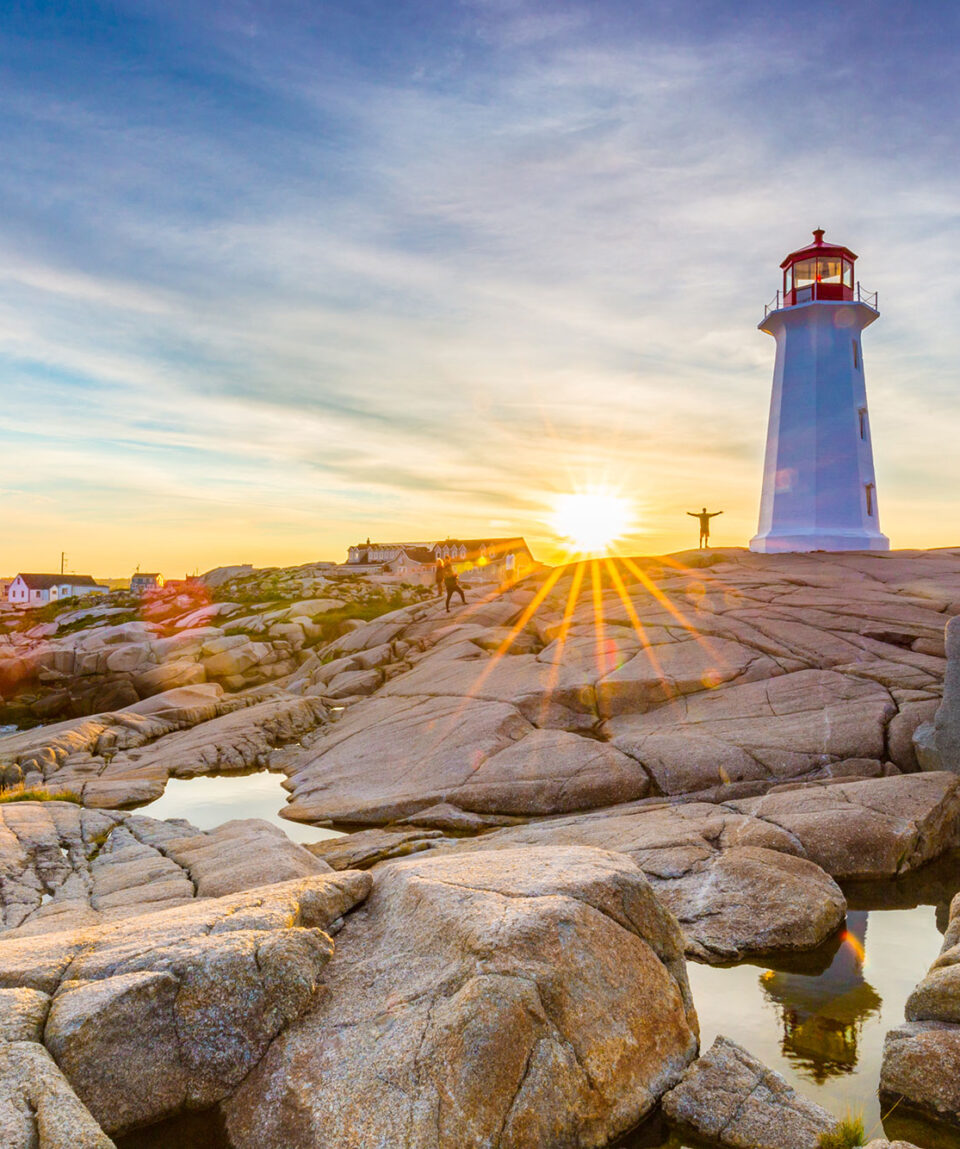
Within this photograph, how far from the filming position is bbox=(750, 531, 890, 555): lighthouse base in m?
36.4

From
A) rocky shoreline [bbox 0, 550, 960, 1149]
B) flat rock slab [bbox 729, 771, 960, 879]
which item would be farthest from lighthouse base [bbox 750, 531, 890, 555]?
flat rock slab [bbox 729, 771, 960, 879]

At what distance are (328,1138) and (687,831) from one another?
8.79m

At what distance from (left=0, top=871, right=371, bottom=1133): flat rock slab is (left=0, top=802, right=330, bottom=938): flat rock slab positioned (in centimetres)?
281

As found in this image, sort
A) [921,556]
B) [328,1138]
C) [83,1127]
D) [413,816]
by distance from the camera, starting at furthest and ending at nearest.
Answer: [921,556] < [413,816] < [328,1138] < [83,1127]

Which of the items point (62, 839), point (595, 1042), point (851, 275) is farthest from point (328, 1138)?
point (851, 275)

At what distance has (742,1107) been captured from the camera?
706cm

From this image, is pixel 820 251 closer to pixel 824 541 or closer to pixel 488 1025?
pixel 824 541

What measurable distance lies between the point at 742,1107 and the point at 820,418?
35.5 meters

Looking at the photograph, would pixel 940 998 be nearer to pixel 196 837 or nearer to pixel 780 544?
pixel 196 837

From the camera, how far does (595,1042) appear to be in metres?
7.07

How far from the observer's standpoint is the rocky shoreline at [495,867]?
21.6 feet

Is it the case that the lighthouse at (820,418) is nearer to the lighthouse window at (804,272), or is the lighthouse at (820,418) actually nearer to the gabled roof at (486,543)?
the lighthouse window at (804,272)

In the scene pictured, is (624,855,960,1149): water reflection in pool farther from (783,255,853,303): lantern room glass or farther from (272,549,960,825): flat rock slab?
(783,255,853,303): lantern room glass

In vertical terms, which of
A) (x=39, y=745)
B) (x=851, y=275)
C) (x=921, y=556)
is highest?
(x=851, y=275)
